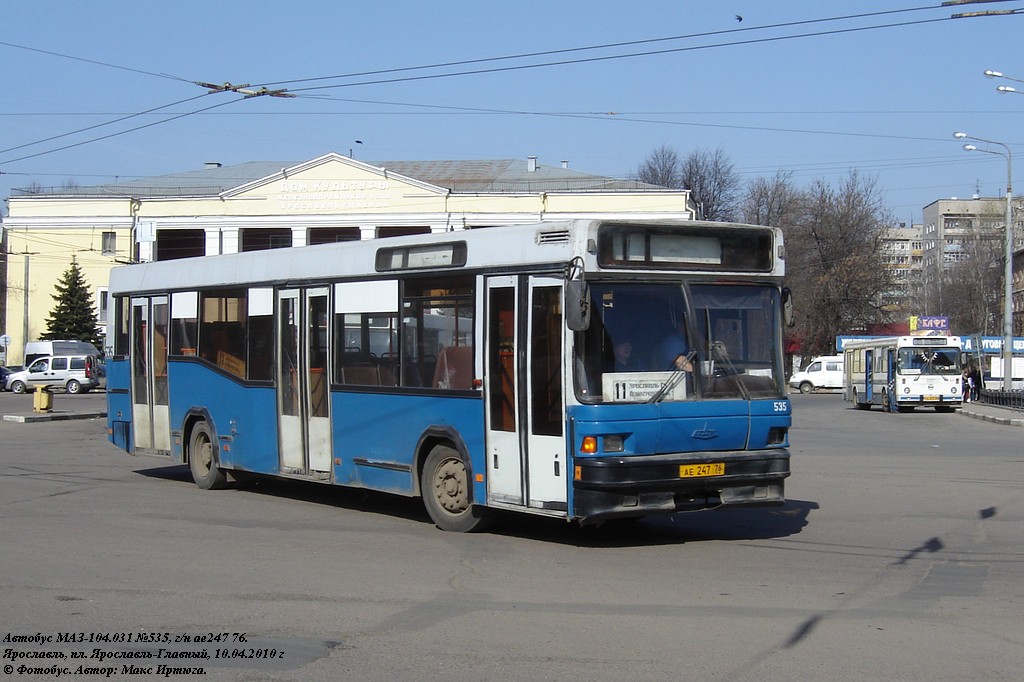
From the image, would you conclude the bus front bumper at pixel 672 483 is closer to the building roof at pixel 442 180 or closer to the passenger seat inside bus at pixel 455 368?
the passenger seat inside bus at pixel 455 368

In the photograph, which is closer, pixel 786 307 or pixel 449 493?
pixel 786 307

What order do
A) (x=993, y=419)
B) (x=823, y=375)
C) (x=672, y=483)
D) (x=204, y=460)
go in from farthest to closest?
(x=823, y=375) → (x=993, y=419) → (x=204, y=460) → (x=672, y=483)

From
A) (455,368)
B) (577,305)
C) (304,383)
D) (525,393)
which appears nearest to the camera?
(577,305)

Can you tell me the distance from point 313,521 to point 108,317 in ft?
22.1

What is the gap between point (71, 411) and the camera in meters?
37.2

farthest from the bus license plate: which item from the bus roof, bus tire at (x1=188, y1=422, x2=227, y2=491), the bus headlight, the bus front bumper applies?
bus tire at (x1=188, y1=422, x2=227, y2=491)

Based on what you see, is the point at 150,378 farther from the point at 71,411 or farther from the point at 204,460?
the point at 71,411

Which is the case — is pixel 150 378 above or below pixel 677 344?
below

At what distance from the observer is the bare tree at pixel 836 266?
3073 inches

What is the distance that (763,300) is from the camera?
10.7 meters

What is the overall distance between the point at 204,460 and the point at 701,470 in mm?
Result: 7953

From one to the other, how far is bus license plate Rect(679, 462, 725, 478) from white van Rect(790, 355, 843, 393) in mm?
59198

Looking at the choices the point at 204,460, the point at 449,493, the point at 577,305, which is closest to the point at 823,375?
the point at 204,460

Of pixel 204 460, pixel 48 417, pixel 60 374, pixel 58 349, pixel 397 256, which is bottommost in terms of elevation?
pixel 48 417
